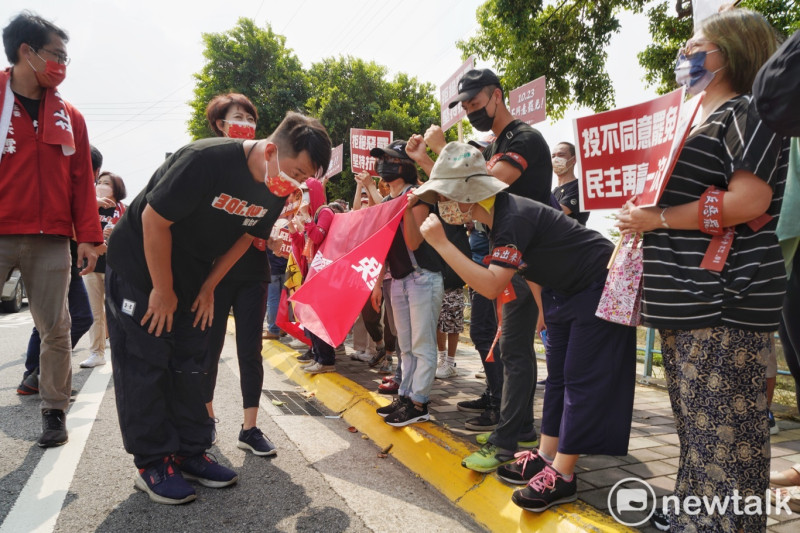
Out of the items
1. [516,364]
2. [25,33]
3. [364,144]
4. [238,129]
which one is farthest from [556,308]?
[364,144]

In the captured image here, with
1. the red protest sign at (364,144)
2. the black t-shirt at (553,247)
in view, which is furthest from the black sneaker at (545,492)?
the red protest sign at (364,144)

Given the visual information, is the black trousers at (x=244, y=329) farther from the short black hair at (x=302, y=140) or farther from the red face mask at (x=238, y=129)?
the short black hair at (x=302, y=140)

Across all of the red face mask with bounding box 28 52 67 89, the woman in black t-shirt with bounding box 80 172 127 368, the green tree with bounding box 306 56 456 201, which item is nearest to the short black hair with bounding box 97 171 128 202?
the woman in black t-shirt with bounding box 80 172 127 368

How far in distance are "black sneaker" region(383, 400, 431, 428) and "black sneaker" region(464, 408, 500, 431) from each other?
0.30 meters

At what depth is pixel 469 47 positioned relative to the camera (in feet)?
40.1

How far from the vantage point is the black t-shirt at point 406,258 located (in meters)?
3.63

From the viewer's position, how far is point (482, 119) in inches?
126

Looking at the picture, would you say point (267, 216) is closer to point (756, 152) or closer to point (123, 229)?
point (123, 229)

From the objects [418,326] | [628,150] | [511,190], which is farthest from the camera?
[418,326]

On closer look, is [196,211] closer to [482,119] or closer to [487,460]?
[482,119]

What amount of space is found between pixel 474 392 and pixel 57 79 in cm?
384

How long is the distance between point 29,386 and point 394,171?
334cm

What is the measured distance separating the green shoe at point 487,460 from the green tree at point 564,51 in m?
9.90

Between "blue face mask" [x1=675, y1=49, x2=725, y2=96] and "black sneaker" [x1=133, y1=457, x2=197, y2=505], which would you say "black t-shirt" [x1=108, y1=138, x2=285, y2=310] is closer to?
"black sneaker" [x1=133, y1=457, x2=197, y2=505]
